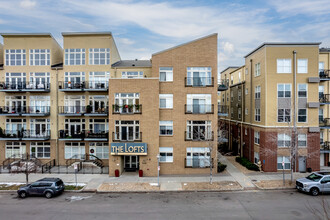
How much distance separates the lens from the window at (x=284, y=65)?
22.2 metres

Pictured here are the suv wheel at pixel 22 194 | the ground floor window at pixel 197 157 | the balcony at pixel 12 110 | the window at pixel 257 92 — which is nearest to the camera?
the suv wheel at pixel 22 194

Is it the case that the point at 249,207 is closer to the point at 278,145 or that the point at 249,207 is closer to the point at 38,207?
the point at 278,145

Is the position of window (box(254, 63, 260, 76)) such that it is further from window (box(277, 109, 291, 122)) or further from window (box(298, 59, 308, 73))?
window (box(277, 109, 291, 122))

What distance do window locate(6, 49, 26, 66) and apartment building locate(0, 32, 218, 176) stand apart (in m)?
0.11

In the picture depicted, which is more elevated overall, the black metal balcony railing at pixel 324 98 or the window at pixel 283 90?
the window at pixel 283 90

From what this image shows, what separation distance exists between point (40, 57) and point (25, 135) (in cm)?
970

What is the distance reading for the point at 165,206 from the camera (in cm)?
1454

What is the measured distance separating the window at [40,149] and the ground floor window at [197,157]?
57.0 feet

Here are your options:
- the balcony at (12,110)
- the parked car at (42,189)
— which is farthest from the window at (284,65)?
the balcony at (12,110)

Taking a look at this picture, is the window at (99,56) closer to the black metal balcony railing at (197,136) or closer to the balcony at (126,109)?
the balcony at (126,109)

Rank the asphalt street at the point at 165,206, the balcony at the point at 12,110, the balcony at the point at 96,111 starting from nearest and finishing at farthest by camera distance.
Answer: the asphalt street at the point at 165,206 → the balcony at the point at 96,111 → the balcony at the point at 12,110

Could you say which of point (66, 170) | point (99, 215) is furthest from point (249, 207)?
point (66, 170)

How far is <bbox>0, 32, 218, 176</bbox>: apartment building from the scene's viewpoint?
70.5 ft

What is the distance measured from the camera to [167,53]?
22172 millimetres
